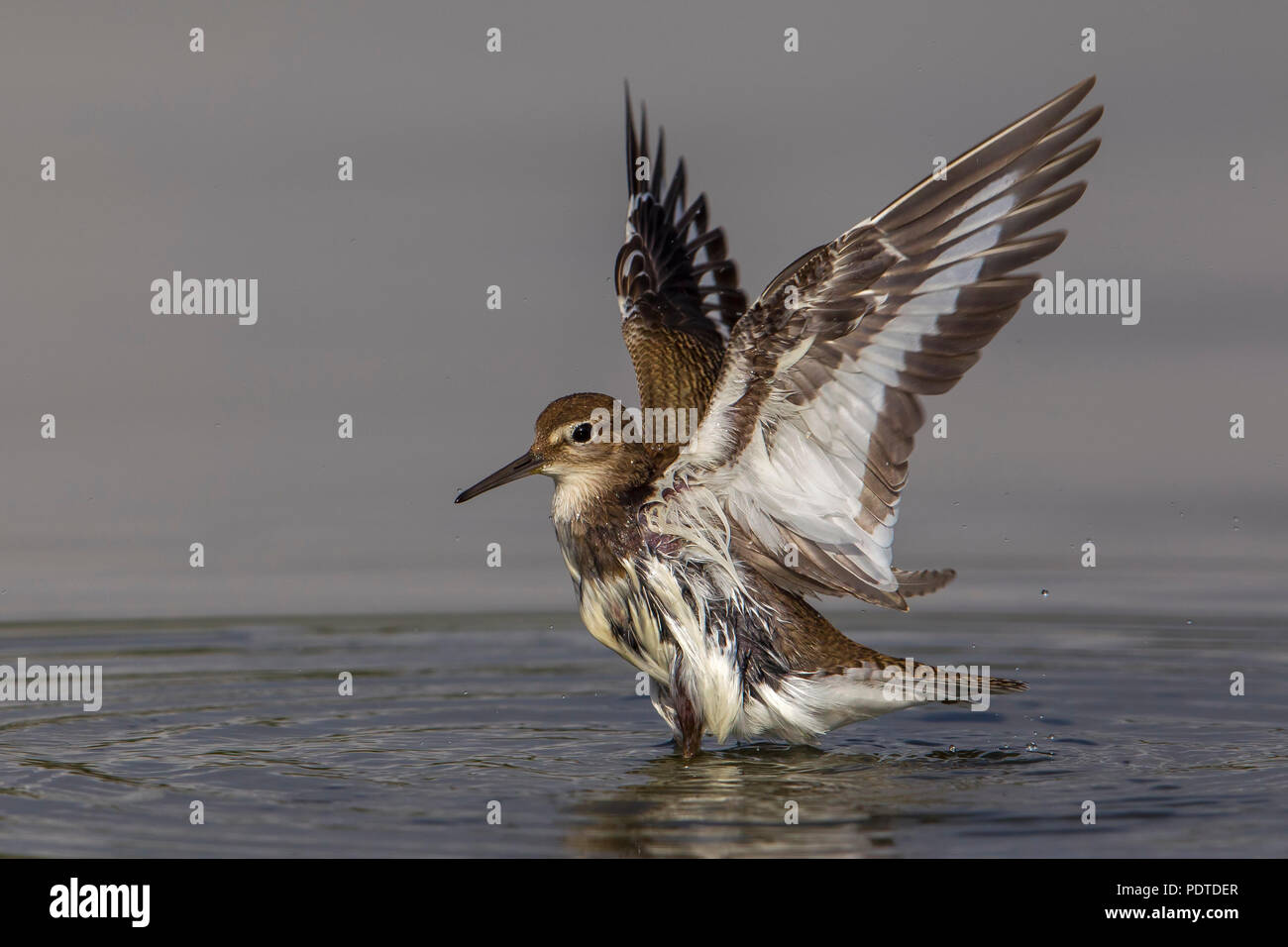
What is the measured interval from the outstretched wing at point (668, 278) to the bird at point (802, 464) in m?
0.58

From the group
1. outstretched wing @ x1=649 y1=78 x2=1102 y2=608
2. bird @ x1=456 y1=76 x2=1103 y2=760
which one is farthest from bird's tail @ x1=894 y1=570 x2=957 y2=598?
outstretched wing @ x1=649 y1=78 x2=1102 y2=608

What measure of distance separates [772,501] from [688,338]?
8.21 ft

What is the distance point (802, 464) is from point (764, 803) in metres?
1.71

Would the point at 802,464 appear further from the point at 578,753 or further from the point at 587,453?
the point at 578,753

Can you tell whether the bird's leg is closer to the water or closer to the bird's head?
the water

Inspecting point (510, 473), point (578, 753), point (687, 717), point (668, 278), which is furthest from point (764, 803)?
point (668, 278)

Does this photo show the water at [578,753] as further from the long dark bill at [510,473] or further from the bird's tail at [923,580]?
the long dark bill at [510,473]

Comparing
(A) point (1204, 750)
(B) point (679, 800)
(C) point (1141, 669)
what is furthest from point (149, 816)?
(C) point (1141, 669)

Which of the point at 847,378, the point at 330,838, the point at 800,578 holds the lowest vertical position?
the point at 330,838

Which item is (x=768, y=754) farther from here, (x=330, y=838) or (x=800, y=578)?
(x=330, y=838)

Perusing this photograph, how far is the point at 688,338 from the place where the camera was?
12195mm

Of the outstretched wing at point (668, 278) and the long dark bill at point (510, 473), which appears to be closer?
the long dark bill at point (510, 473)

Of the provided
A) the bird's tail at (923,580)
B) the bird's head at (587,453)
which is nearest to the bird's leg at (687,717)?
the bird's head at (587,453)

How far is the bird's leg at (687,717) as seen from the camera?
33.8 feet
